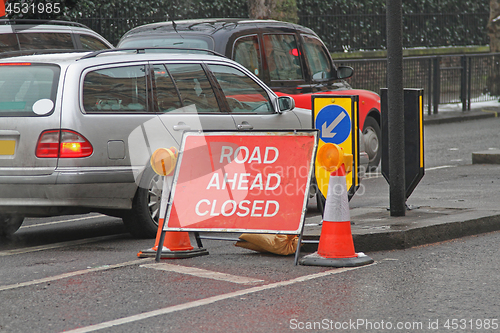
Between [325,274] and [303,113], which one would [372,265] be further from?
[303,113]

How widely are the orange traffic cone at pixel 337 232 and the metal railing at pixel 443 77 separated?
512 inches

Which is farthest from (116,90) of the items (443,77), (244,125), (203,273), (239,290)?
(443,77)

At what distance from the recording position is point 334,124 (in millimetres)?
7344

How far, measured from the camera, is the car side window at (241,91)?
7910mm

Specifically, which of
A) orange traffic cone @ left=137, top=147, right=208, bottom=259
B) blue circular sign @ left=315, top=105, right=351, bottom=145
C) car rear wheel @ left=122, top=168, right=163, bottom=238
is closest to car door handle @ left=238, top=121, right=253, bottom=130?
blue circular sign @ left=315, top=105, right=351, bottom=145

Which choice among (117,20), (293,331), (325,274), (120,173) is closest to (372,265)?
(325,274)

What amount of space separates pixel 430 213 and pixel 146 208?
8.69 feet

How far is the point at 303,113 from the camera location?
8672 mm

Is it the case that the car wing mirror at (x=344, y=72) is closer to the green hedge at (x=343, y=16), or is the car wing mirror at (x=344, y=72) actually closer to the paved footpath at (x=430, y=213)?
the paved footpath at (x=430, y=213)

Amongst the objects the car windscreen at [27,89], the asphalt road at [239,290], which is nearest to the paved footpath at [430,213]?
the asphalt road at [239,290]

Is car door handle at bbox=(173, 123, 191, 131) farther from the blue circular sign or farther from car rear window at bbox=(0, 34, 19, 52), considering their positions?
car rear window at bbox=(0, 34, 19, 52)

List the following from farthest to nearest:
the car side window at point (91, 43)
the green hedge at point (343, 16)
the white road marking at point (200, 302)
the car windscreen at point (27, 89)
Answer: the green hedge at point (343, 16), the car side window at point (91, 43), the car windscreen at point (27, 89), the white road marking at point (200, 302)

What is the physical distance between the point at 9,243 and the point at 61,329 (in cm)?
306

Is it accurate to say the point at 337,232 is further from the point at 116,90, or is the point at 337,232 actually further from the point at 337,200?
the point at 116,90
